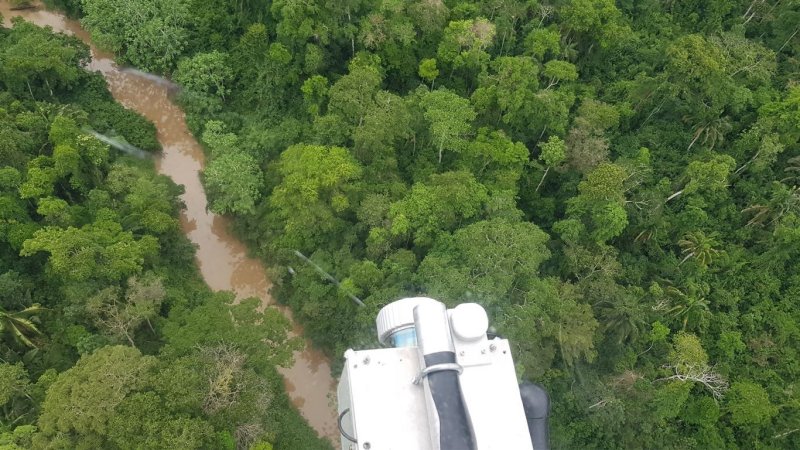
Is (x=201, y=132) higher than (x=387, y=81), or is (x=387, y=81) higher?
Answer: (x=387, y=81)

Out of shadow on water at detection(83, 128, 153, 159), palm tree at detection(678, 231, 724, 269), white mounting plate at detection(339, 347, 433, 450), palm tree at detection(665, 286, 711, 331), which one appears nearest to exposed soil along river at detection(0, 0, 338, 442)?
shadow on water at detection(83, 128, 153, 159)

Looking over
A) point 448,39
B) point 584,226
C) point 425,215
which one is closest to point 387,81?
point 448,39

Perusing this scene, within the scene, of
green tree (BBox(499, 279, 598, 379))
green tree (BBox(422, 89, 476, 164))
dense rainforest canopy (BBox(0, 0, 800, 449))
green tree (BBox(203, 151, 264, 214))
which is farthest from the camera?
green tree (BBox(203, 151, 264, 214))

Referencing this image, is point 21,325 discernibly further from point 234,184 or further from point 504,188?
point 504,188

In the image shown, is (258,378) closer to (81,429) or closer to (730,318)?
(81,429)

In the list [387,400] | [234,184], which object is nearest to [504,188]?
[234,184]

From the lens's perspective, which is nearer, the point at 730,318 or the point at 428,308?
the point at 428,308

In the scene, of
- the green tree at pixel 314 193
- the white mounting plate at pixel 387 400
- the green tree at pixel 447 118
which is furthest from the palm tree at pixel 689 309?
the white mounting plate at pixel 387 400

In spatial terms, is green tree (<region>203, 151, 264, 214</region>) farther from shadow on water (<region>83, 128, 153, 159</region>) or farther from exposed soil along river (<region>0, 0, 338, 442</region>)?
shadow on water (<region>83, 128, 153, 159</region>)
